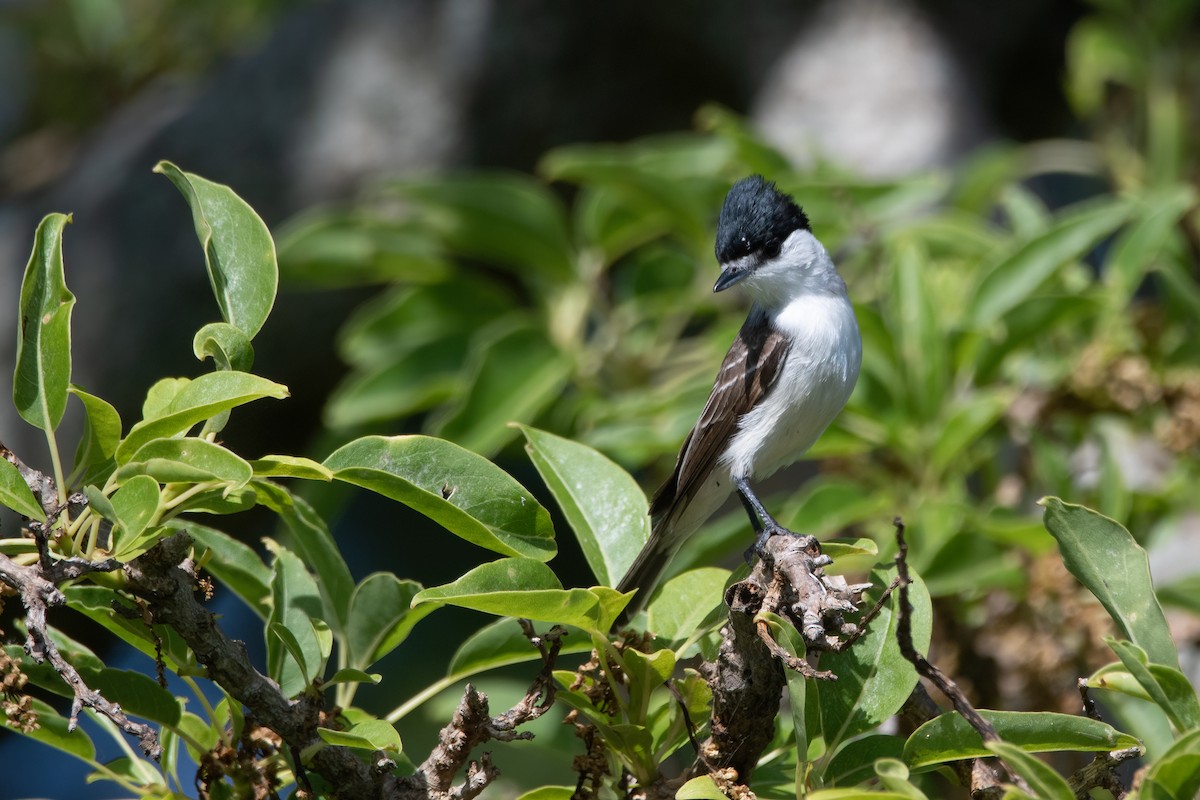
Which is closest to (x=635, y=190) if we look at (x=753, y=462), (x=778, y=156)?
(x=778, y=156)

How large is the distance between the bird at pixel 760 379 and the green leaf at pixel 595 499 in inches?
19.2

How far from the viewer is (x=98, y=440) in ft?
5.45

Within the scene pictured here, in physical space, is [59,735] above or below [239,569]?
below

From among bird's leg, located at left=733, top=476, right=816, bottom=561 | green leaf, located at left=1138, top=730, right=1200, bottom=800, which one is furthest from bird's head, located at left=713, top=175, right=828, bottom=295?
green leaf, located at left=1138, top=730, right=1200, bottom=800

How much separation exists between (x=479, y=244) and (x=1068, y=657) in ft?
7.40

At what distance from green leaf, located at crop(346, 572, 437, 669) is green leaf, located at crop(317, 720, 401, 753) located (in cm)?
26

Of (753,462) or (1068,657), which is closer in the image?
(753,462)

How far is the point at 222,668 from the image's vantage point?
162 centimetres

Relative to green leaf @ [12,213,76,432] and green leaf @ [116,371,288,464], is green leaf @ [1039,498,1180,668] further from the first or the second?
green leaf @ [12,213,76,432]

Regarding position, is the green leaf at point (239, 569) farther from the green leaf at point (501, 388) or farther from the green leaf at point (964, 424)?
the green leaf at point (964, 424)

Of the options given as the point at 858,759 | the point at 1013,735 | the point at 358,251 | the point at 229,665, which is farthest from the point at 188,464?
the point at 358,251

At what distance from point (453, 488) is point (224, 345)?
15.2 inches

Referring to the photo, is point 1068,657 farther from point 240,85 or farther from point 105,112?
point 105,112

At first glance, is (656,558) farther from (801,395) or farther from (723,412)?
(801,395)
